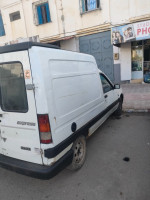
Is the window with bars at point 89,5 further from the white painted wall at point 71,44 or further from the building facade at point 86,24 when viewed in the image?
the white painted wall at point 71,44

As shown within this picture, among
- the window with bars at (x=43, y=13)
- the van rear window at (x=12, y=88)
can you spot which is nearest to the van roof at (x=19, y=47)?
the van rear window at (x=12, y=88)

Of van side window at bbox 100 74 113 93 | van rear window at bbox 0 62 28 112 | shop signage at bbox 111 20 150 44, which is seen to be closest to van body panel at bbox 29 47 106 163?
van rear window at bbox 0 62 28 112

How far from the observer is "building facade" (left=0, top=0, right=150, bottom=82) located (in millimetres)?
10113

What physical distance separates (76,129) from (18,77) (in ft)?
4.31

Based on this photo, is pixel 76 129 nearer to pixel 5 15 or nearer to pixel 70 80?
pixel 70 80

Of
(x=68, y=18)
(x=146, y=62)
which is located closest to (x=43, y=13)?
(x=68, y=18)

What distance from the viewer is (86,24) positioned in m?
11.4

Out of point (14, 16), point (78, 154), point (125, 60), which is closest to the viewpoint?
point (78, 154)

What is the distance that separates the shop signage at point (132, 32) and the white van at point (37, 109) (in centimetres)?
769

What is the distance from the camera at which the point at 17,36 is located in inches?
558

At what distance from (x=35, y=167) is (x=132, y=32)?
30.4ft

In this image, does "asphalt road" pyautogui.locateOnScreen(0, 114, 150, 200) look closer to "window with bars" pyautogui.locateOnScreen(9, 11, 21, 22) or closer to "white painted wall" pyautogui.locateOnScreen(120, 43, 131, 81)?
"white painted wall" pyautogui.locateOnScreen(120, 43, 131, 81)

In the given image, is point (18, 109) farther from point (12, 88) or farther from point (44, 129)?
point (44, 129)

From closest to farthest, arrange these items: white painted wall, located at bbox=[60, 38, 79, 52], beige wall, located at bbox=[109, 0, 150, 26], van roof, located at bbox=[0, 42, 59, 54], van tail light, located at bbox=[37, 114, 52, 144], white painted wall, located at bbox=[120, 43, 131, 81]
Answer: van roof, located at bbox=[0, 42, 59, 54]
van tail light, located at bbox=[37, 114, 52, 144]
beige wall, located at bbox=[109, 0, 150, 26]
white painted wall, located at bbox=[120, 43, 131, 81]
white painted wall, located at bbox=[60, 38, 79, 52]
